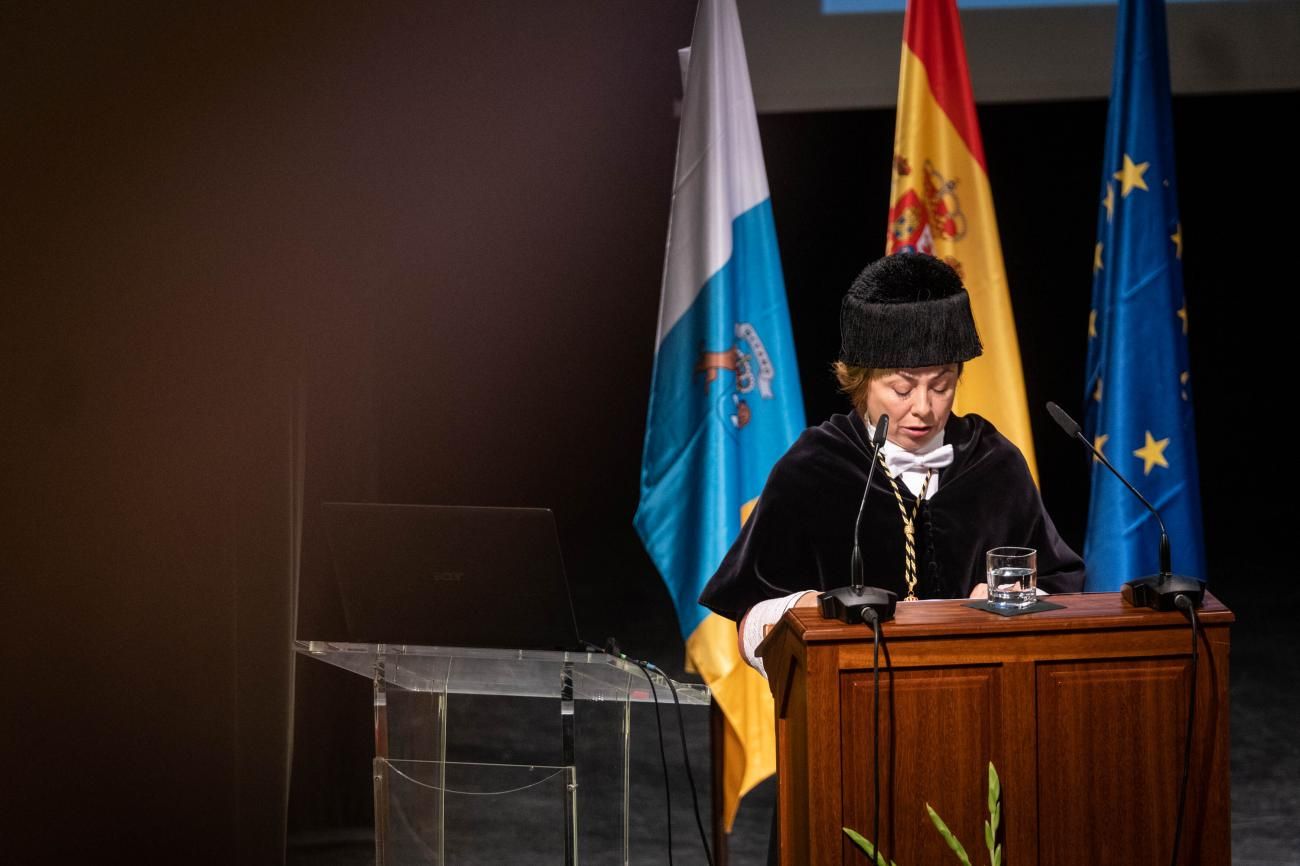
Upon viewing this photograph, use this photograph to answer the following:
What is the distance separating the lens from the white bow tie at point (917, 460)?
8.89 ft

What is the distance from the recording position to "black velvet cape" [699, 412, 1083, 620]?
8.76ft

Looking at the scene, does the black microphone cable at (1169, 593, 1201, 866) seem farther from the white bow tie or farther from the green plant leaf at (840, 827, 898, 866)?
the white bow tie

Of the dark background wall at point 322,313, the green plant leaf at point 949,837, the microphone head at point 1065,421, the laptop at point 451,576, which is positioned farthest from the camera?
the dark background wall at point 322,313

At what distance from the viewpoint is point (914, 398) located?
8.52ft

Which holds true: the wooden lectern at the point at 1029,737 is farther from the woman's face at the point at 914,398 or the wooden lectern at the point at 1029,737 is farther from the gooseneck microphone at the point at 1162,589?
the woman's face at the point at 914,398

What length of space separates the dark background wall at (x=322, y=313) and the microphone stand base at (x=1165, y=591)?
88.1 inches

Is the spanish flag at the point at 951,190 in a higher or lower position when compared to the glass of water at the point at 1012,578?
higher

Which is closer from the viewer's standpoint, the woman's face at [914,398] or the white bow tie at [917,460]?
the woman's face at [914,398]

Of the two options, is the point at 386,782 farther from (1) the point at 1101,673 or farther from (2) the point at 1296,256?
(2) the point at 1296,256

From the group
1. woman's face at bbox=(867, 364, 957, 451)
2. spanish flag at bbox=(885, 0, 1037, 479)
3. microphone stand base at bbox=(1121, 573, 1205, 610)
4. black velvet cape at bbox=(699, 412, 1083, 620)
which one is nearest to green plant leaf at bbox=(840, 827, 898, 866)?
microphone stand base at bbox=(1121, 573, 1205, 610)

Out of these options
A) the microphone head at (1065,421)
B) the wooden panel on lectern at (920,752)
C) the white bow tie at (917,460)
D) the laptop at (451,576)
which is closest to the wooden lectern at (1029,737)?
the wooden panel on lectern at (920,752)

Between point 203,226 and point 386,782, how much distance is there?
5.03ft

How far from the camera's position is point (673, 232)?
12.7ft

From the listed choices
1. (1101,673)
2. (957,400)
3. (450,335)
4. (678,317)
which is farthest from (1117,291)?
(450,335)
